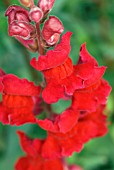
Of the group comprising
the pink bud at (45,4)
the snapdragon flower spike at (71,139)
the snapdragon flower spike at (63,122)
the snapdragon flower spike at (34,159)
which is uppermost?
the pink bud at (45,4)

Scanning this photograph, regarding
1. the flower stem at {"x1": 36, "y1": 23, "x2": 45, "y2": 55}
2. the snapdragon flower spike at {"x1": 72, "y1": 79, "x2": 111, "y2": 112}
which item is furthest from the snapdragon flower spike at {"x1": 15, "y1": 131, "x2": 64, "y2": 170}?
the flower stem at {"x1": 36, "y1": 23, "x2": 45, "y2": 55}

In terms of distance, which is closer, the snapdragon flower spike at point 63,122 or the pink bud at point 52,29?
the pink bud at point 52,29

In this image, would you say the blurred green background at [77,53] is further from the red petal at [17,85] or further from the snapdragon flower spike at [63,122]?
the snapdragon flower spike at [63,122]

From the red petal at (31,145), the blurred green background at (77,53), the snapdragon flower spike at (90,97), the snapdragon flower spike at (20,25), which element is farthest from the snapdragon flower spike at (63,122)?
the blurred green background at (77,53)

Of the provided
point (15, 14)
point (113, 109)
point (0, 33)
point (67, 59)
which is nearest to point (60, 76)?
point (67, 59)

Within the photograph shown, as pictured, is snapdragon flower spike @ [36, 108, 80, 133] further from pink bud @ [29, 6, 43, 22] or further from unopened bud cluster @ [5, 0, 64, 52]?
pink bud @ [29, 6, 43, 22]

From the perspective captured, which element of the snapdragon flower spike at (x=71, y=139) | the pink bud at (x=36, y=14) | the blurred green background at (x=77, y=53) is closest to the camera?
the pink bud at (x=36, y=14)

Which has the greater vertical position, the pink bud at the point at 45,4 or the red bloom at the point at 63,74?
the pink bud at the point at 45,4
